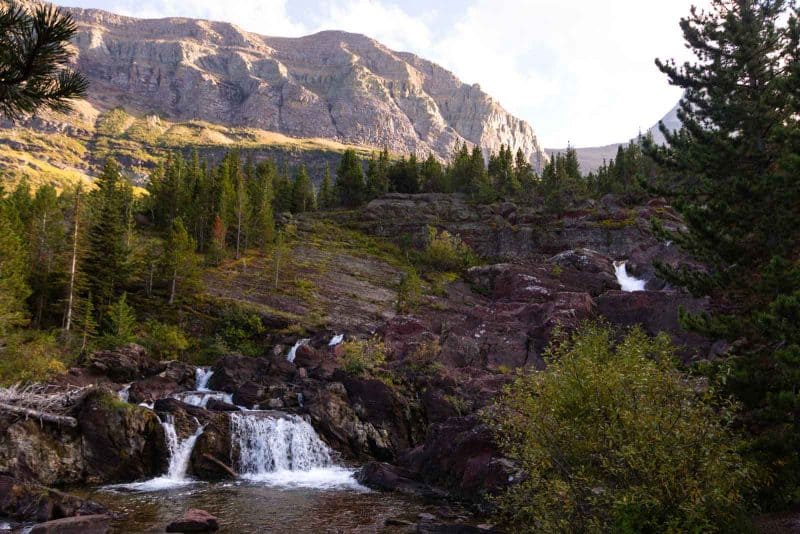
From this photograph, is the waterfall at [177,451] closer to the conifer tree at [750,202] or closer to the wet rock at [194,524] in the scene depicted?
the wet rock at [194,524]

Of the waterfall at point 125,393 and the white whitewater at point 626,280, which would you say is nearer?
the waterfall at point 125,393

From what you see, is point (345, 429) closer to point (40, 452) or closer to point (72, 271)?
Answer: point (40, 452)

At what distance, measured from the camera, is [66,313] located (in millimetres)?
49562

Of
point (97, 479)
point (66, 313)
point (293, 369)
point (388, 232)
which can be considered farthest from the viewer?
point (388, 232)

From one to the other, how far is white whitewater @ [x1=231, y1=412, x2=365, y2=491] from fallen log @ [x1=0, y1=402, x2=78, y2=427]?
8.70 meters

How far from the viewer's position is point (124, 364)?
1695 inches

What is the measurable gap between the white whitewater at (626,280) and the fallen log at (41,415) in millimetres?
61550

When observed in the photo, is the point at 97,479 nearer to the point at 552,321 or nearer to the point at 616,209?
the point at 552,321

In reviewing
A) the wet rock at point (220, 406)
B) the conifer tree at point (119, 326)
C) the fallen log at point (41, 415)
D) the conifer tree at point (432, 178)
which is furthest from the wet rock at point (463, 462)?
the conifer tree at point (432, 178)

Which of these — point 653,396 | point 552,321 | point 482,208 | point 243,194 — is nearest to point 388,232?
point 482,208

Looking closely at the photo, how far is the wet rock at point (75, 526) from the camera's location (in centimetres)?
1877

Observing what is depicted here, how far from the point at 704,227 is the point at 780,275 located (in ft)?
13.1

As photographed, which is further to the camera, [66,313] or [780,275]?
[66,313]

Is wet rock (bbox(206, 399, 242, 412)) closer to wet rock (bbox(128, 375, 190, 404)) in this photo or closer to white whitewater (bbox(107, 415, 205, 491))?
white whitewater (bbox(107, 415, 205, 491))
